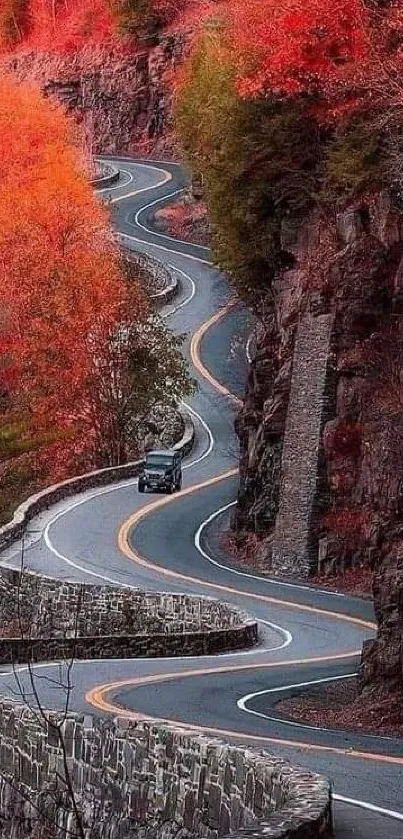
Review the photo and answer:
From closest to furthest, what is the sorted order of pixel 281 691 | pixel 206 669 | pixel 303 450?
1. pixel 281 691
2. pixel 206 669
3. pixel 303 450

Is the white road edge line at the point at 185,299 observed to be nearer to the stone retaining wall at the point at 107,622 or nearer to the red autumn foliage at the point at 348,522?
the red autumn foliage at the point at 348,522

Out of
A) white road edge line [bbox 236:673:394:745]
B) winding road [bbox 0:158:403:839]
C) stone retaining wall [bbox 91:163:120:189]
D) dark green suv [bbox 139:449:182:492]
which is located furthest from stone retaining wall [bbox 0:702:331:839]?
stone retaining wall [bbox 91:163:120:189]

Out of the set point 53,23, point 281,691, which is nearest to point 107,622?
point 281,691

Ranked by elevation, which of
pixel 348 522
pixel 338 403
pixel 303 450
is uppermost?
pixel 338 403

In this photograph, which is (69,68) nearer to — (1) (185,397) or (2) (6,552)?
(1) (185,397)

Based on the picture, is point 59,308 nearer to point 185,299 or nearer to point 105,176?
point 185,299

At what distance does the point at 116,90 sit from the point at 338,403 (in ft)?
253

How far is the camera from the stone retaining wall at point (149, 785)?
13.0 m

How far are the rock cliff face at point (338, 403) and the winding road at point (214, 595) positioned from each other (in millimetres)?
1542

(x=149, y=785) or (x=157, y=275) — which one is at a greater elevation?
(x=149, y=785)

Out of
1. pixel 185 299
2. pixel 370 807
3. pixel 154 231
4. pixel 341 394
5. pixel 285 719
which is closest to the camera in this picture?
pixel 370 807

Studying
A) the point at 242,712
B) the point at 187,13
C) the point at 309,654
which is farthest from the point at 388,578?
the point at 187,13

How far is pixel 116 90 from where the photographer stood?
115 meters

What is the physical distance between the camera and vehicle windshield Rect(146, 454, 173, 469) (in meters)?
54.8
